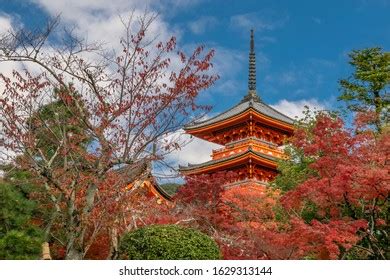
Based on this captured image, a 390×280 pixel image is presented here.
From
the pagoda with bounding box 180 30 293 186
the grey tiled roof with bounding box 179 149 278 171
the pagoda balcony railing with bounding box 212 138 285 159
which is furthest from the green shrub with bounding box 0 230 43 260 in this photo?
the pagoda balcony railing with bounding box 212 138 285 159

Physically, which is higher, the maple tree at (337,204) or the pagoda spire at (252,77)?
the pagoda spire at (252,77)

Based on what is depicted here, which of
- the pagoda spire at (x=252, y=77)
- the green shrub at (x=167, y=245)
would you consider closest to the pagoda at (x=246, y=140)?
the pagoda spire at (x=252, y=77)

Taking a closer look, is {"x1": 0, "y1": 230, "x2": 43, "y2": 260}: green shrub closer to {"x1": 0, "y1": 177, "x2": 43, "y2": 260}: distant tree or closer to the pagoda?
{"x1": 0, "y1": 177, "x2": 43, "y2": 260}: distant tree

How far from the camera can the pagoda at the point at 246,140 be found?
26.6 m

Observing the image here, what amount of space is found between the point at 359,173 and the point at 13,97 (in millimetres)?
6017

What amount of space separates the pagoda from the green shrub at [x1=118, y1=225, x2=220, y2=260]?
15.6m

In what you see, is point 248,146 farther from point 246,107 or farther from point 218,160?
point 246,107

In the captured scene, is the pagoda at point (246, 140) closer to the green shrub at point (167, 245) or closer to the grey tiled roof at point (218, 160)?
the grey tiled roof at point (218, 160)

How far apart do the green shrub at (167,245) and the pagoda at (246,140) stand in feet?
51.3

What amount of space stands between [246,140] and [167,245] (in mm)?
18441

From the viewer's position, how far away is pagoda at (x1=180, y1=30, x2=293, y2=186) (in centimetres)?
2664

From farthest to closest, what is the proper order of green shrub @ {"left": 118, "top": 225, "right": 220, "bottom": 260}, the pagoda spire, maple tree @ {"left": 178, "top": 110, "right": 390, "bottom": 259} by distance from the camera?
the pagoda spire → maple tree @ {"left": 178, "top": 110, "right": 390, "bottom": 259} → green shrub @ {"left": 118, "top": 225, "right": 220, "bottom": 260}

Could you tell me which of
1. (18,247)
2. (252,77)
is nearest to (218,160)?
(252,77)

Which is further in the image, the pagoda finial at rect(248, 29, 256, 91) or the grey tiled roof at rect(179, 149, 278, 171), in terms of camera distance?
the pagoda finial at rect(248, 29, 256, 91)
